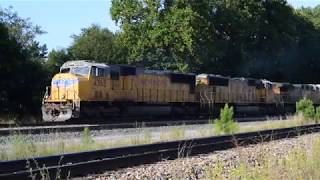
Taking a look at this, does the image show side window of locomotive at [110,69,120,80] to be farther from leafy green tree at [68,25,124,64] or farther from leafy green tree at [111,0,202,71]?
leafy green tree at [68,25,124,64]

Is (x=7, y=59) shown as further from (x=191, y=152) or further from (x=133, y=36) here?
(x=133, y=36)

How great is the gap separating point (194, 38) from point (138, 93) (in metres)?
17.8

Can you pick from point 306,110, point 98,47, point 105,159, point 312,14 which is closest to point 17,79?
point 306,110

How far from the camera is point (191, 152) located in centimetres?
1322

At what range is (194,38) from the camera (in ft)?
151

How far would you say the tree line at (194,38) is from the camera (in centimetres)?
4650

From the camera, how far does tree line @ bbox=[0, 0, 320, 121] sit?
4650cm

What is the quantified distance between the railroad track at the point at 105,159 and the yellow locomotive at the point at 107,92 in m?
10.7

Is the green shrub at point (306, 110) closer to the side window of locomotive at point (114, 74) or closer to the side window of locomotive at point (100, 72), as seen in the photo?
the side window of locomotive at point (114, 74)

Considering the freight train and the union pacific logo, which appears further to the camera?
the union pacific logo

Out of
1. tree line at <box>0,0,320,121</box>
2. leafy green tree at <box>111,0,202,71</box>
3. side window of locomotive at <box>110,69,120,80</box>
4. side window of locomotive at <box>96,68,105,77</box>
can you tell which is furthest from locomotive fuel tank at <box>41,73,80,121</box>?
leafy green tree at <box>111,0,202,71</box>

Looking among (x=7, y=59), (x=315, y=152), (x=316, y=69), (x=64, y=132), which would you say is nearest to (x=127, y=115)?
(x=7, y=59)

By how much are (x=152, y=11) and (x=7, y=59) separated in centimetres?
2469

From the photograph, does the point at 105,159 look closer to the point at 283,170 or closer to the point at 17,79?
the point at 283,170
